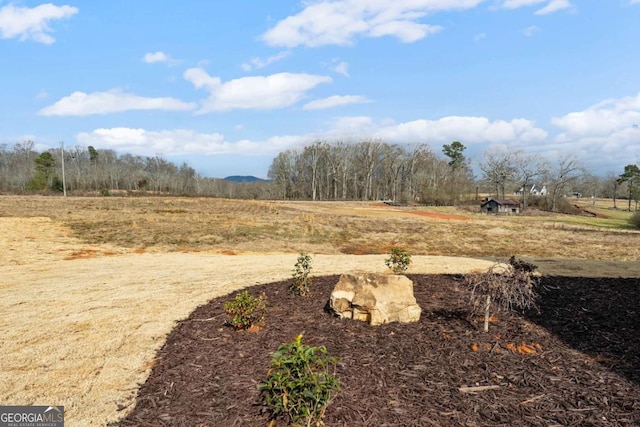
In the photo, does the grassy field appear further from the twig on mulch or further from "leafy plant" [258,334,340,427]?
"leafy plant" [258,334,340,427]

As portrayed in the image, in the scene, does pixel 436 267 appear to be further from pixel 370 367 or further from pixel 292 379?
pixel 292 379

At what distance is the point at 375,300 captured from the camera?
17.1ft

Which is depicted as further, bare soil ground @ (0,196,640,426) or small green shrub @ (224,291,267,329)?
small green shrub @ (224,291,267,329)

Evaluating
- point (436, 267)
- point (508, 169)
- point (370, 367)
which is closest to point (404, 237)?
point (436, 267)

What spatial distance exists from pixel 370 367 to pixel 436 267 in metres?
7.45

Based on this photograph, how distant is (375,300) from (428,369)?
1399 millimetres

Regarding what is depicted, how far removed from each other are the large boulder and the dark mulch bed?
0.17m

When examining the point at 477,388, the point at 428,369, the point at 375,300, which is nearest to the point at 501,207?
the point at 375,300

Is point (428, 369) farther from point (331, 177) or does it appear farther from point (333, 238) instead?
point (331, 177)

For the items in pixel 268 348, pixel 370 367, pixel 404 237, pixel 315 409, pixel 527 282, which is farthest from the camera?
pixel 404 237

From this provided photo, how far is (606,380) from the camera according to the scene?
369 centimetres

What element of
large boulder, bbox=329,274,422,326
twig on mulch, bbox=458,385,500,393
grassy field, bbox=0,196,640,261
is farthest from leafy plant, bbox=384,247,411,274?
grassy field, bbox=0,196,640,261

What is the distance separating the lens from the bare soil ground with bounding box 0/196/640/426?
167 inches

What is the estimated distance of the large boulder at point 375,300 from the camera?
5.18 meters
